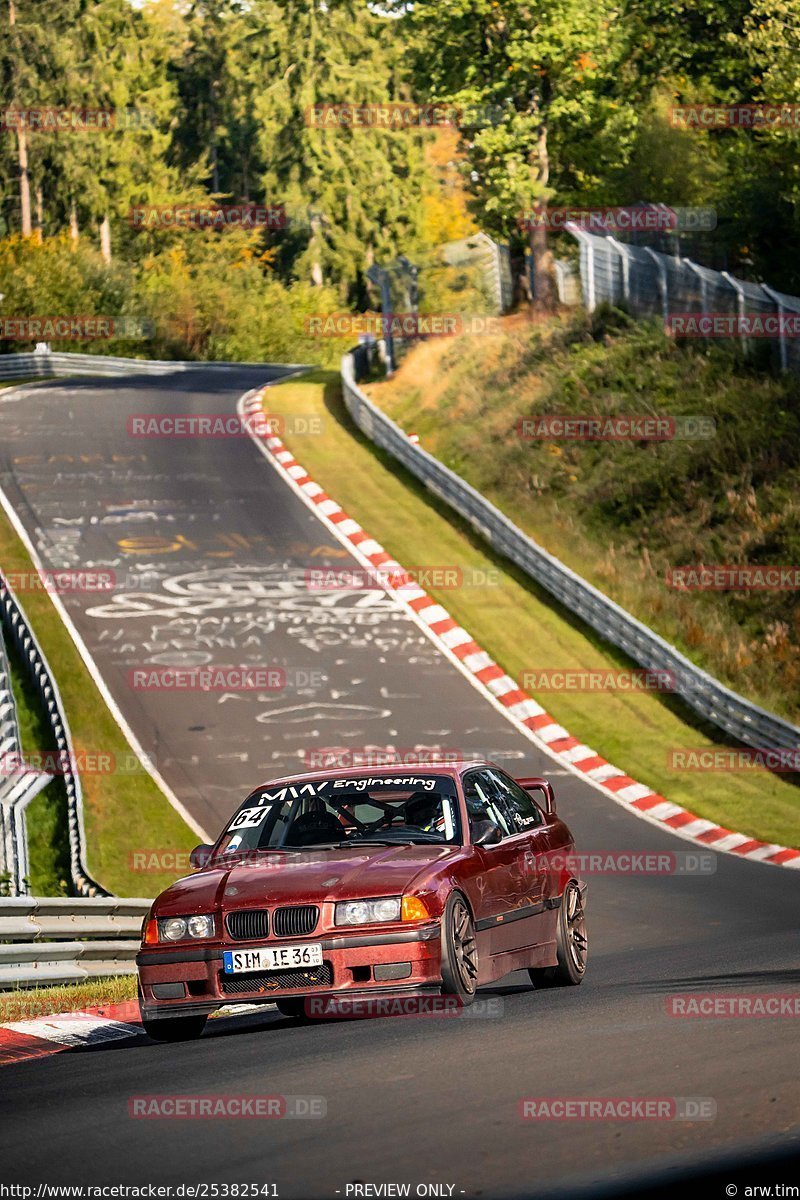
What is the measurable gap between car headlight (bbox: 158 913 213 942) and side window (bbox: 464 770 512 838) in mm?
1795

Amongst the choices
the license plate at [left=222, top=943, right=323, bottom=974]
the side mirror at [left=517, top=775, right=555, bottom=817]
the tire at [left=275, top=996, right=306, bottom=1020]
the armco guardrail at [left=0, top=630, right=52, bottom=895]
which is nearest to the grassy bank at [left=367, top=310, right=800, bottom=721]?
the armco guardrail at [left=0, top=630, right=52, bottom=895]

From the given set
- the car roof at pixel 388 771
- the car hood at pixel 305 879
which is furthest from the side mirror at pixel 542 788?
the car hood at pixel 305 879

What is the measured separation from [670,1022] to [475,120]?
39854 millimetres

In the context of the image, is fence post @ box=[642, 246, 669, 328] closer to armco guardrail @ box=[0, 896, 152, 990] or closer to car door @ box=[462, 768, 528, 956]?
armco guardrail @ box=[0, 896, 152, 990]

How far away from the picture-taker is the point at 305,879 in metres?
9.29

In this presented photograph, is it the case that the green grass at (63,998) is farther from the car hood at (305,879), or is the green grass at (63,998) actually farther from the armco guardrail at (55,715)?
the armco guardrail at (55,715)

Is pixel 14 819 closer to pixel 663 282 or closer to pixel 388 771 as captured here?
pixel 388 771

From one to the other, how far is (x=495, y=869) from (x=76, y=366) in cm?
4783

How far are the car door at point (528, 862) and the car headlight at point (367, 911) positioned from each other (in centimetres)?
132

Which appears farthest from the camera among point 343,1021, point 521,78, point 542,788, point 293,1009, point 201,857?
point 521,78

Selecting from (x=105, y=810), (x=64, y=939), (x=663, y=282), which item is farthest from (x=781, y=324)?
(x=64, y=939)

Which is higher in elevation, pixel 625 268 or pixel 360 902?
pixel 625 268

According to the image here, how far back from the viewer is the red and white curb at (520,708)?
19.9 m

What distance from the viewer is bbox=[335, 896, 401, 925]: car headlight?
355 inches
